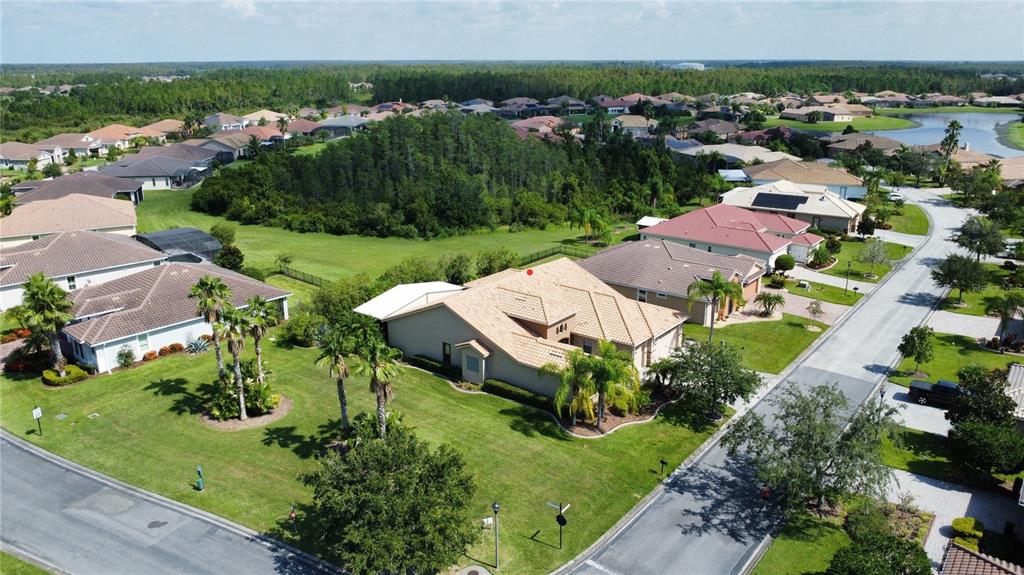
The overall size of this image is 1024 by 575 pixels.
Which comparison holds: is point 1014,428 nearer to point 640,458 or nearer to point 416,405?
point 640,458

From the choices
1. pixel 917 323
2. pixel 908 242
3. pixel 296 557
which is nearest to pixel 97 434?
pixel 296 557

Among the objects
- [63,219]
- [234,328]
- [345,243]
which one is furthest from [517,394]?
[63,219]

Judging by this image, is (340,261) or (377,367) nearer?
(377,367)

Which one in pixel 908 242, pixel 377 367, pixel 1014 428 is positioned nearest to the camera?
pixel 377 367

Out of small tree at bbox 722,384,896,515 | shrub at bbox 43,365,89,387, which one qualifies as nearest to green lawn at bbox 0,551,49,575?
shrub at bbox 43,365,89,387

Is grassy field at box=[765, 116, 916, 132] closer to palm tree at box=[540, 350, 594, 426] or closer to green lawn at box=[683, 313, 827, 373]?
green lawn at box=[683, 313, 827, 373]

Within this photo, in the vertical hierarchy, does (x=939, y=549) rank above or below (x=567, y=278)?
below
